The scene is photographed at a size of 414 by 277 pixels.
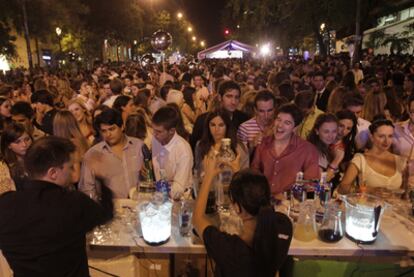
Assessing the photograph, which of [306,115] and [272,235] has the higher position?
[306,115]

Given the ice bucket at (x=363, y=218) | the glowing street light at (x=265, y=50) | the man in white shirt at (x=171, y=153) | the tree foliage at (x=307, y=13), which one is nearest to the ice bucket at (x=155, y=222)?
the man in white shirt at (x=171, y=153)

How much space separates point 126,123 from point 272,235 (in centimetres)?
355

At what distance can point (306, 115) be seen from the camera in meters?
5.58

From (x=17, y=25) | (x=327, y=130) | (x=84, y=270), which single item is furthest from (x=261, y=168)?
(x=17, y=25)

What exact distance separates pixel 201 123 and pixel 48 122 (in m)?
2.56

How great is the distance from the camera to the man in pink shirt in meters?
3.76

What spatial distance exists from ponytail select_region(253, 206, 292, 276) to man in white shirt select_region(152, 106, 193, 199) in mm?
1587

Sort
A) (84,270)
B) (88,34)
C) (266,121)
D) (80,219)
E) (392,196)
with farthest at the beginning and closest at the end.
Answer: (88,34), (266,121), (392,196), (84,270), (80,219)

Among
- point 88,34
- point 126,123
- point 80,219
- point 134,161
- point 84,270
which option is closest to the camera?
point 80,219

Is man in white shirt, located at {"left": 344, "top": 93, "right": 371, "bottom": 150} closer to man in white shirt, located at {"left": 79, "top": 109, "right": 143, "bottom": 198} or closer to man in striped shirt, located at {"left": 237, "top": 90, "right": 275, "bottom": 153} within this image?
man in striped shirt, located at {"left": 237, "top": 90, "right": 275, "bottom": 153}

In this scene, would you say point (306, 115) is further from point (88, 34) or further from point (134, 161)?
point (88, 34)

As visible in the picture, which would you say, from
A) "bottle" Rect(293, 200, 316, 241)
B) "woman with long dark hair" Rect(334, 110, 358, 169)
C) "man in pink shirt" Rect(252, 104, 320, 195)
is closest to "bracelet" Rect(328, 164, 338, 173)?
"woman with long dark hair" Rect(334, 110, 358, 169)

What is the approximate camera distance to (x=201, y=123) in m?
5.02

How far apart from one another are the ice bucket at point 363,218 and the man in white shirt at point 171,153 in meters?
1.56
